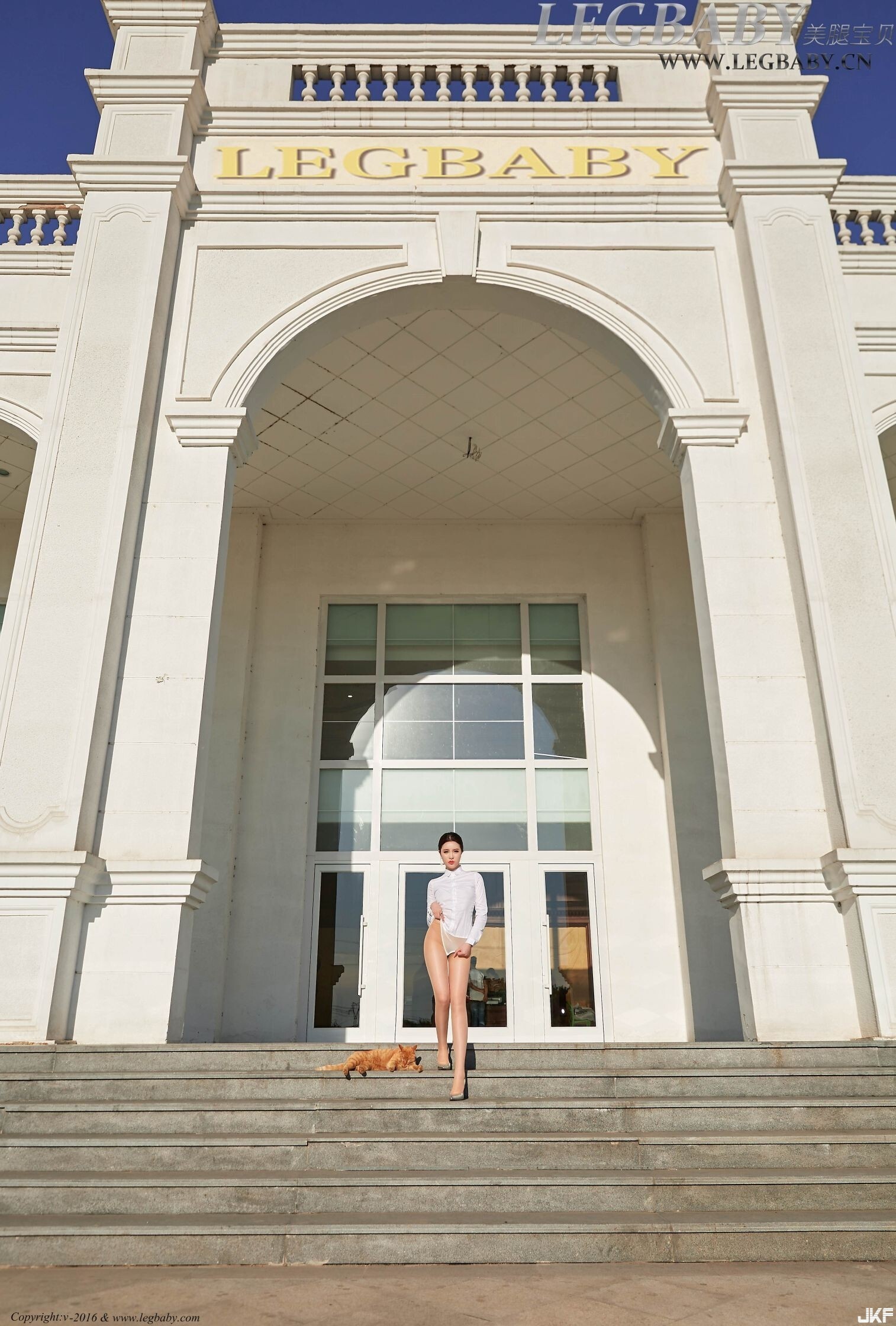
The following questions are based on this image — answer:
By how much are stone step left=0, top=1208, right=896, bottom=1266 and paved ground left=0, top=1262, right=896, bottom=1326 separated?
0.18 ft

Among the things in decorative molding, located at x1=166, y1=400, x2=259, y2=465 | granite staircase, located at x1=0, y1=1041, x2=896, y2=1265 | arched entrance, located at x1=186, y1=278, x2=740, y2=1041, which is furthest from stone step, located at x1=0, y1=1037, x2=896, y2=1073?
arched entrance, located at x1=186, y1=278, x2=740, y2=1041

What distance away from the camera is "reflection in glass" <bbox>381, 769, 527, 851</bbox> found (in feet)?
36.4

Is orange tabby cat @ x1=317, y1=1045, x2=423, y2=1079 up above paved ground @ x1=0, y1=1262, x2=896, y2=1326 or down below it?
above

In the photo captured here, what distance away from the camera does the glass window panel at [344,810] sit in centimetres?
1113

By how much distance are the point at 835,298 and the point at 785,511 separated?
7.02ft

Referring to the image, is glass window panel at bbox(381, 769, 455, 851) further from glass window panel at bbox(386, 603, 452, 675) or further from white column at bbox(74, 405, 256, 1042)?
white column at bbox(74, 405, 256, 1042)

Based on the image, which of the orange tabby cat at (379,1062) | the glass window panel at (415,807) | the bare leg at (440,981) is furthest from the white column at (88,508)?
the glass window panel at (415,807)

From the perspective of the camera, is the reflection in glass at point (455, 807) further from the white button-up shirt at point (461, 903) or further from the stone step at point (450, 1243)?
the stone step at point (450, 1243)

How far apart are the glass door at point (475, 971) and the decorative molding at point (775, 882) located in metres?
4.17

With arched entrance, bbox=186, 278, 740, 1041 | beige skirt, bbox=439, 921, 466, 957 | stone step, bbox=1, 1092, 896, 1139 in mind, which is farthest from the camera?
arched entrance, bbox=186, 278, 740, 1041

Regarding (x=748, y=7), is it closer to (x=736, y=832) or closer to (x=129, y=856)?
(x=736, y=832)

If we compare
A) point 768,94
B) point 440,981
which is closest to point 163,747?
point 440,981

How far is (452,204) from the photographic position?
8.93m

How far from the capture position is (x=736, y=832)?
22.3ft
